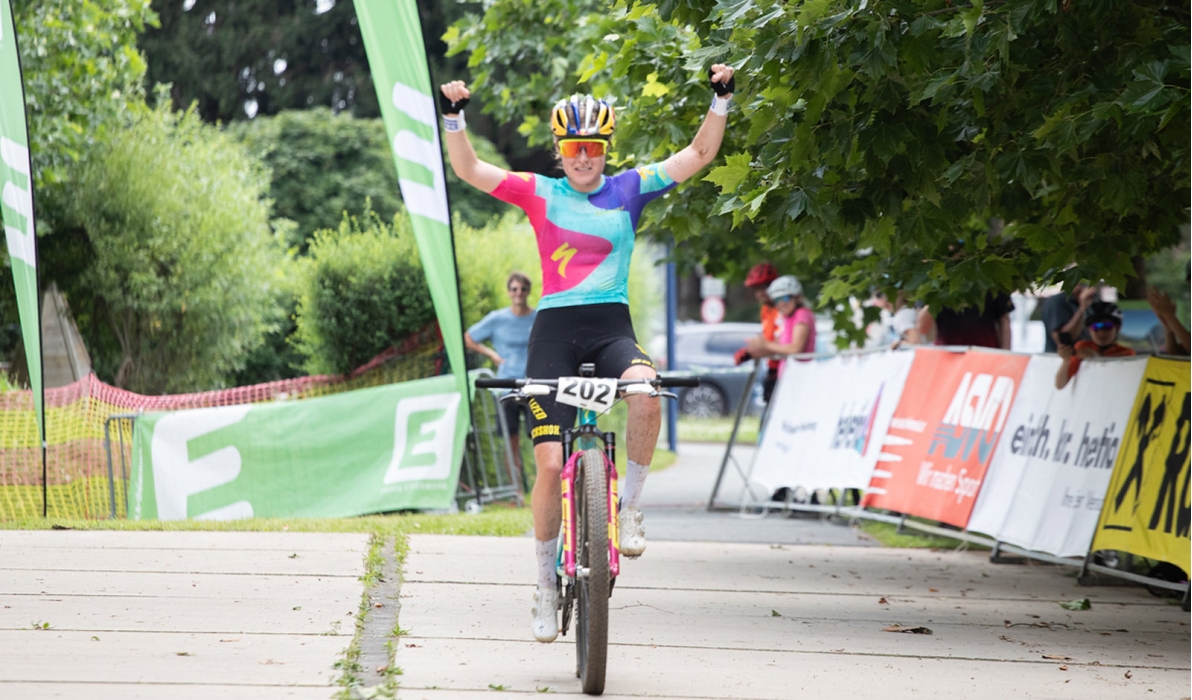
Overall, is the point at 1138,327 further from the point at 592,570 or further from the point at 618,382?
the point at 592,570

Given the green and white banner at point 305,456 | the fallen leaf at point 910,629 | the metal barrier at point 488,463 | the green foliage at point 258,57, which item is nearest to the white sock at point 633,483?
the fallen leaf at point 910,629

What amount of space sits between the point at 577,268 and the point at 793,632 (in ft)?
6.72

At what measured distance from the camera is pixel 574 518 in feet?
17.0

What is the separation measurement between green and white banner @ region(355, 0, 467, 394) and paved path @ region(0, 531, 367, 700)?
2.23 metres

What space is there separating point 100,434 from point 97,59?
16.9 feet

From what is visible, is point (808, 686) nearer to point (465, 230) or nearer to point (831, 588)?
point (831, 588)

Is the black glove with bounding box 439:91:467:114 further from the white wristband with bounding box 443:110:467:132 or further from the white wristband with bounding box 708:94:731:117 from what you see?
the white wristband with bounding box 708:94:731:117

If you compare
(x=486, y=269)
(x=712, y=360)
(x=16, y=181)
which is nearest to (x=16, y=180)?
(x=16, y=181)

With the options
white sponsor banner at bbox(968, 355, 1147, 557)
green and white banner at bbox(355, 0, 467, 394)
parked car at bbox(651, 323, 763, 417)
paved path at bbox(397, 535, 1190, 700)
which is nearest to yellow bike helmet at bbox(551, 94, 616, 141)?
paved path at bbox(397, 535, 1190, 700)

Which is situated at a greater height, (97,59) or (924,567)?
(97,59)

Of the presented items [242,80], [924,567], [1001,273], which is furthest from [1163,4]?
[242,80]

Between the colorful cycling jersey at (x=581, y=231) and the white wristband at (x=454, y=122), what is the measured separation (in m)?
0.29

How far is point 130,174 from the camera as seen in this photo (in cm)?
1504

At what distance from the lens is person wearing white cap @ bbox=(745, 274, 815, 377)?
499 inches
